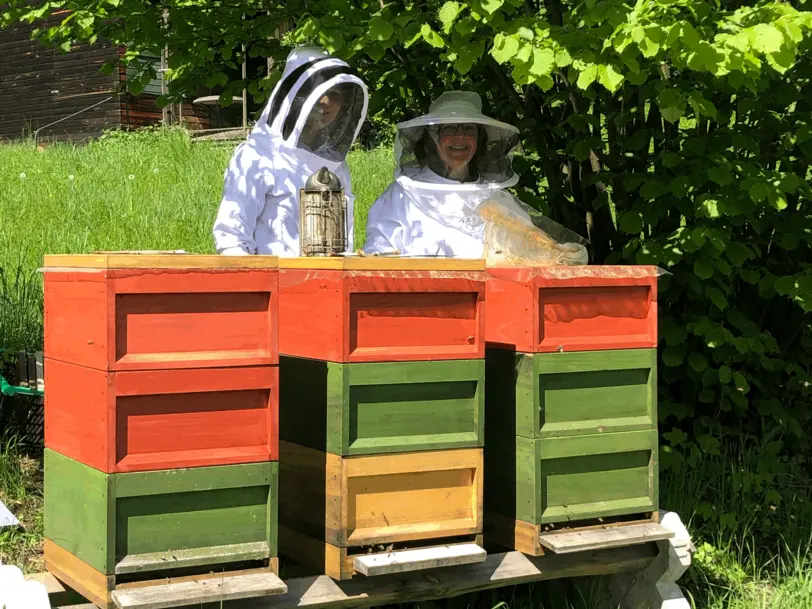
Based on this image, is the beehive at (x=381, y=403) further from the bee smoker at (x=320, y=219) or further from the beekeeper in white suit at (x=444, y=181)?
the beekeeper in white suit at (x=444, y=181)

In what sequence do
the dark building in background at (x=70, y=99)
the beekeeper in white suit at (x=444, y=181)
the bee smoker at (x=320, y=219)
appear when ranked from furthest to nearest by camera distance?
the dark building in background at (x=70, y=99), the beekeeper in white suit at (x=444, y=181), the bee smoker at (x=320, y=219)

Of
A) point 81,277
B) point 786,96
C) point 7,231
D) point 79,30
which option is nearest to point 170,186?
point 7,231

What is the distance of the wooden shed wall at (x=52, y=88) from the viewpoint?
15906mm

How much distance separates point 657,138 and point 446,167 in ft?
3.67

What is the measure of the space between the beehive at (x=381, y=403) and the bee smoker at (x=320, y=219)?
26 cm

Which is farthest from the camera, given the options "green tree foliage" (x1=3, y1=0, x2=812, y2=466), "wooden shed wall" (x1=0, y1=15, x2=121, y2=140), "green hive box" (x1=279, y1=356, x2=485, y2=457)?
"wooden shed wall" (x1=0, y1=15, x2=121, y2=140)

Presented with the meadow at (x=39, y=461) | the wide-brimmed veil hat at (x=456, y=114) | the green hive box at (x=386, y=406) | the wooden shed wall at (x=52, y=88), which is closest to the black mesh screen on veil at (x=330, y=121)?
the wide-brimmed veil hat at (x=456, y=114)

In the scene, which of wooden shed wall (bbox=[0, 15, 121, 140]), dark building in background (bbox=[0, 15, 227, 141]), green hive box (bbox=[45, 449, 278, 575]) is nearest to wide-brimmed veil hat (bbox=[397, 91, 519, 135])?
green hive box (bbox=[45, 449, 278, 575])

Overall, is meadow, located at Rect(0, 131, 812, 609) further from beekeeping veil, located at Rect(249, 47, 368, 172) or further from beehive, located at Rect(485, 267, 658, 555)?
beekeeping veil, located at Rect(249, 47, 368, 172)

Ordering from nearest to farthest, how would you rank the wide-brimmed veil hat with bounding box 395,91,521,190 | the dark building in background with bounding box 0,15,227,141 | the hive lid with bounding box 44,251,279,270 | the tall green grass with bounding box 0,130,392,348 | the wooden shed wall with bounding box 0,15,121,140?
the hive lid with bounding box 44,251,279,270 < the wide-brimmed veil hat with bounding box 395,91,521,190 < the tall green grass with bounding box 0,130,392,348 < the dark building in background with bounding box 0,15,227,141 < the wooden shed wall with bounding box 0,15,121,140

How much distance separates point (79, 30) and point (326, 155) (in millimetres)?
1553

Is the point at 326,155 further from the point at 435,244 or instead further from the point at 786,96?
the point at 786,96

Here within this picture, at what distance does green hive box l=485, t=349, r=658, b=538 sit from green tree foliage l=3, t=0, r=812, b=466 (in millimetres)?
911

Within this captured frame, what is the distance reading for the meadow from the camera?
3814 mm
